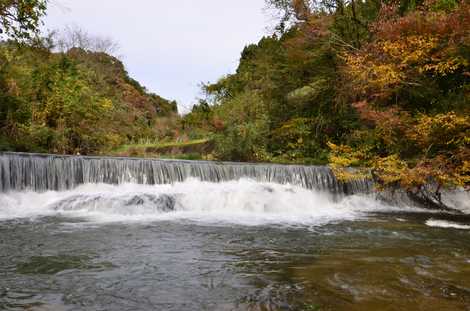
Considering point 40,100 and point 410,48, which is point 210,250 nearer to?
point 410,48

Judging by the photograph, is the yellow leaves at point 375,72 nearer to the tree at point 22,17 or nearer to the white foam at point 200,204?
the white foam at point 200,204

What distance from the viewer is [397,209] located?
11.4m

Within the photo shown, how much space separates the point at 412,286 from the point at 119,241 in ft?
12.5

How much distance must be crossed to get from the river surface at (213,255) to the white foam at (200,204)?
0.03 metres

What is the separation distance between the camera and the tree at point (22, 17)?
9188 mm

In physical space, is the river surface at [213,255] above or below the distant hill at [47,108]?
below

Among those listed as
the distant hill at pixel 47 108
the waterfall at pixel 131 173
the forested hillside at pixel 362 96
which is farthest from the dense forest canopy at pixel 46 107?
the forested hillside at pixel 362 96

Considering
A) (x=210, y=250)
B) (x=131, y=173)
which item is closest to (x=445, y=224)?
(x=210, y=250)

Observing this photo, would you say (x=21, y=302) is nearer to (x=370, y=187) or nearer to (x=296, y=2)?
(x=370, y=187)

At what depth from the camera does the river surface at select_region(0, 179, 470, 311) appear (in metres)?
3.44

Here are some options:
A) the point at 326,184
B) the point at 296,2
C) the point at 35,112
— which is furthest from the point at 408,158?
the point at 35,112

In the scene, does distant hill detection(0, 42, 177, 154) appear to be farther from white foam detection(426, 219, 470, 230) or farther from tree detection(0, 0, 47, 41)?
white foam detection(426, 219, 470, 230)

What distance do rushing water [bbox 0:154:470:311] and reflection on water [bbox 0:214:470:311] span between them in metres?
0.02

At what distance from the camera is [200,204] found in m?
9.66
